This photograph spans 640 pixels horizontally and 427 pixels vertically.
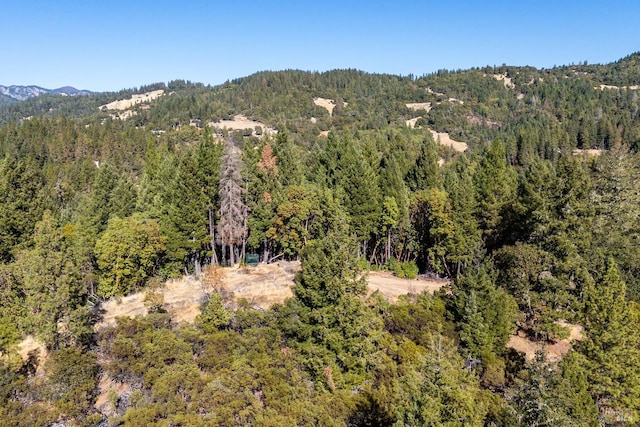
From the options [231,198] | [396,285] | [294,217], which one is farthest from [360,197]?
[231,198]

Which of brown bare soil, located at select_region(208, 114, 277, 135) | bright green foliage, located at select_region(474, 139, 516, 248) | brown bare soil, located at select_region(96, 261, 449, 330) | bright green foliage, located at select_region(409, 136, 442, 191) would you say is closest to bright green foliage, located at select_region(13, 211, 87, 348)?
brown bare soil, located at select_region(96, 261, 449, 330)

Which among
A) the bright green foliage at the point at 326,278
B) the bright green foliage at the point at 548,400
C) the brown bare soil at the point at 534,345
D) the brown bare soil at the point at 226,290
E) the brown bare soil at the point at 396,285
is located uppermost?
the bright green foliage at the point at 326,278

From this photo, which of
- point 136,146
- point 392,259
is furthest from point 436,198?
point 136,146

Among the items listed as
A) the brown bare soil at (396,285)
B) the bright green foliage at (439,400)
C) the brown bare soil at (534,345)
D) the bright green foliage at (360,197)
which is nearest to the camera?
the bright green foliage at (439,400)

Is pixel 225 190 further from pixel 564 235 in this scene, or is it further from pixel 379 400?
pixel 564 235

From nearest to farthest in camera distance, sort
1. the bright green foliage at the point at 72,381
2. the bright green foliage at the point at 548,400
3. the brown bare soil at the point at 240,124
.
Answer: the bright green foliage at the point at 548,400
the bright green foliage at the point at 72,381
the brown bare soil at the point at 240,124

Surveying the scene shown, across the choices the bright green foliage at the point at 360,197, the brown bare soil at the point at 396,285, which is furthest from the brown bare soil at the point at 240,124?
the brown bare soil at the point at 396,285

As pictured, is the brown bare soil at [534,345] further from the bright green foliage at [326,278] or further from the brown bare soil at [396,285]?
the bright green foliage at [326,278]

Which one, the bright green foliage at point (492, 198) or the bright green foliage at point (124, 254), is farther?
the bright green foliage at point (492, 198)
